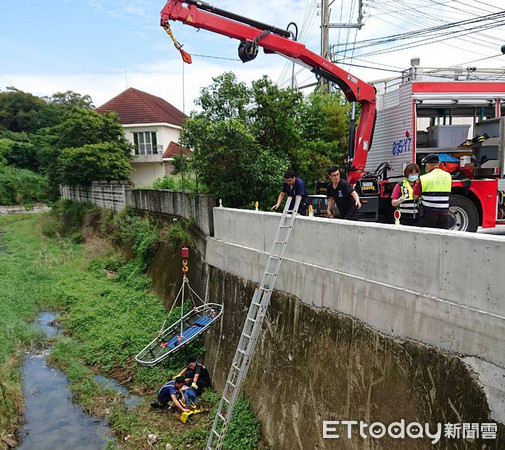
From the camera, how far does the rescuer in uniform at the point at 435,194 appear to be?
582 cm

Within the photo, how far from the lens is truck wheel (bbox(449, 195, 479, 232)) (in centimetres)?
790

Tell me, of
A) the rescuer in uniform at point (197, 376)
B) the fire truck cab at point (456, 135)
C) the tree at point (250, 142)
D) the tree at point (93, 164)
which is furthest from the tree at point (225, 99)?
the tree at point (93, 164)

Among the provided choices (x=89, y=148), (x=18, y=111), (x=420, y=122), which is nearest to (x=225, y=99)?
(x=420, y=122)

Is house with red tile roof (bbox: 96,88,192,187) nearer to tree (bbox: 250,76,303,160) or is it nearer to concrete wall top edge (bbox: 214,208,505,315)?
tree (bbox: 250,76,303,160)

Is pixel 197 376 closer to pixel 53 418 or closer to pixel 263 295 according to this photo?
pixel 263 295

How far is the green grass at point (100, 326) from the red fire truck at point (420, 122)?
5.38 m

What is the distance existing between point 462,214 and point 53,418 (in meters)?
9.67

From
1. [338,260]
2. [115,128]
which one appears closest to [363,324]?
[338,260]

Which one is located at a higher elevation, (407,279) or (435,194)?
(435,194)

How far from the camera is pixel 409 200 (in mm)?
6379

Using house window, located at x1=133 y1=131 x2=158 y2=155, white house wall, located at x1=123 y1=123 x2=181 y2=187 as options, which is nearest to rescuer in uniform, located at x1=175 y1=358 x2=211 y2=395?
white house wall, located at x1=123 y1=123 x2=181 y2=187

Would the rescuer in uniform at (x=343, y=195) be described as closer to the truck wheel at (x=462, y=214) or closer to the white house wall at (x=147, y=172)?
the truck wheel at (x=462, y=214)

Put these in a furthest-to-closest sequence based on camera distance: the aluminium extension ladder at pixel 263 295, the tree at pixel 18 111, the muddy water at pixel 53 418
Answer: the tree at pixel 18 111, the muddy water at pixel 53 418, the aluminium extension ladder at pixel 263 295

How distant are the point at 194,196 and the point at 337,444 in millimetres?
7486
